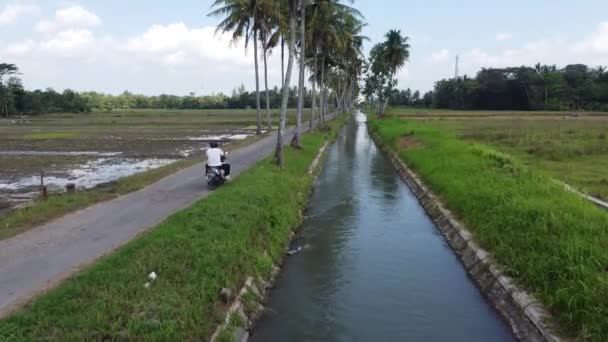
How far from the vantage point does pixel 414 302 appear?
372 inches

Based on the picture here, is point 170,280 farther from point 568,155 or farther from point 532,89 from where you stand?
point 532,89

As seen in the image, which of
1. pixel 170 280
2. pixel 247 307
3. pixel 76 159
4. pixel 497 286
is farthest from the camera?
pixel 76 159

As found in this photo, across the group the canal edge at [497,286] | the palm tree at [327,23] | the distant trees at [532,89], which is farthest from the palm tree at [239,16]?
the distant trees at [532,89]

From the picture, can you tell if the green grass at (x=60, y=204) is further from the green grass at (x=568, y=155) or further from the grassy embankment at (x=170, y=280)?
the green grass at (x=568, y=155)

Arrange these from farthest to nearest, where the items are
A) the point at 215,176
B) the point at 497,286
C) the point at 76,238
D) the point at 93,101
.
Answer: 1. the point at 93,101
2. the point at 215,176
3. the point at 76,238
4. the point at 497,286

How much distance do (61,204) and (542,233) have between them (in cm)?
1218

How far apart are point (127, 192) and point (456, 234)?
10.3 meters

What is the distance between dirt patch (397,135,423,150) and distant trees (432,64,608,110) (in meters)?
75.9

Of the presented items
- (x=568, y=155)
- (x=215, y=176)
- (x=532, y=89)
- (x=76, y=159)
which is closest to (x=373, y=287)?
(x=215, y=176)

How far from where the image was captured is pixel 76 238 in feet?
35.0

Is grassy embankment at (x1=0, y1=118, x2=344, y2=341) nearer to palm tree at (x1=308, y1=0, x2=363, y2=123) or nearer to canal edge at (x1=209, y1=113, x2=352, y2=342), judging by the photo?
canal edge at (x1=209, y1=113, x2=352, y2=342)

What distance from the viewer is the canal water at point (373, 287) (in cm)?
830

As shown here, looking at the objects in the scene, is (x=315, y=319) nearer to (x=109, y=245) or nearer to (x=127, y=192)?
(x=109, y=245)

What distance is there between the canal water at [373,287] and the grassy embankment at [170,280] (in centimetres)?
93
